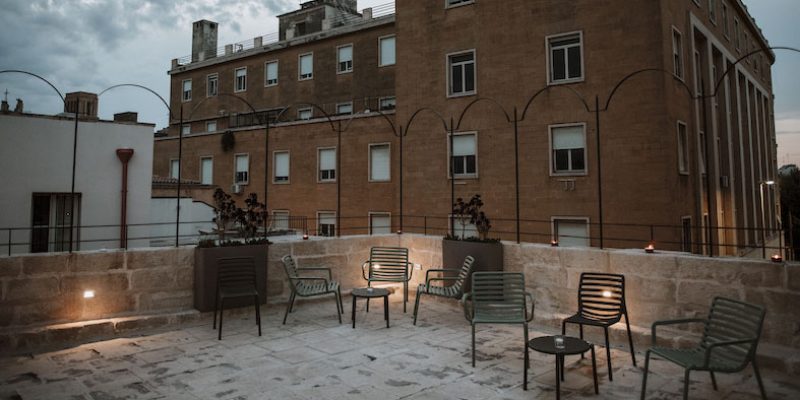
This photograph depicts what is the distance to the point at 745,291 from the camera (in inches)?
202

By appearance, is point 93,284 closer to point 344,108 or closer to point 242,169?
point 242,169

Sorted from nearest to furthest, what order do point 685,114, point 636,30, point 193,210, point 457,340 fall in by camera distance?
point 457,340, point 636,30, point 685,114, point 193,210

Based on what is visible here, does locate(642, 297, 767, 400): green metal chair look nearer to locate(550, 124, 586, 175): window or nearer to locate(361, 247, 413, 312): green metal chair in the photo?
locate(361, 247, 413, 312): green metal chair

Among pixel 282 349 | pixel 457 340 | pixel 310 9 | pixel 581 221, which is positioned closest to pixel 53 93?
pixel 282 349

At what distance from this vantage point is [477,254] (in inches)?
292

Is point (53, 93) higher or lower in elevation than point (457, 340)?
higher

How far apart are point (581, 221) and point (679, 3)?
672 cm

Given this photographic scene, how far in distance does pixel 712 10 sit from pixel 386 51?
11.8 meters

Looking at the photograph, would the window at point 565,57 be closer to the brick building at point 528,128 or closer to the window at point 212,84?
the brick building at point 528,128

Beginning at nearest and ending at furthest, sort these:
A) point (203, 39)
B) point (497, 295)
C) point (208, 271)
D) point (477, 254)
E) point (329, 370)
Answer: point (329, 370)
point (497, 295)
point (208, 271)
point (477, 254)
point (203, 39)

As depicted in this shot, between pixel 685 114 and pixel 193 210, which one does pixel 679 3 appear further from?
pixel 193 210

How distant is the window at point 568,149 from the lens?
12.6 metres

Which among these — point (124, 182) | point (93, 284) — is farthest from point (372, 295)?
point (124, 182)

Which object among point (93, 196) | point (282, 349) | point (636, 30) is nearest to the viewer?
point (282, 349)
